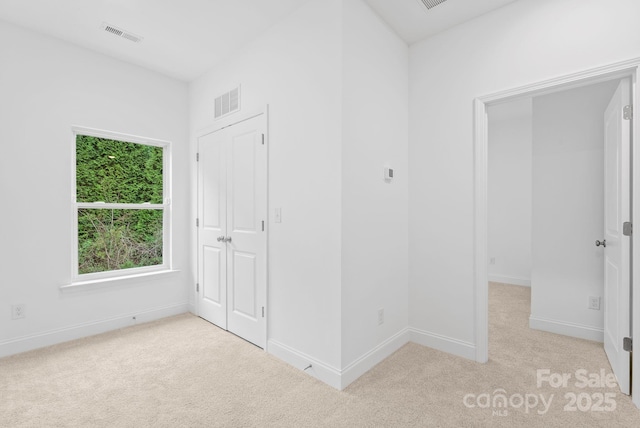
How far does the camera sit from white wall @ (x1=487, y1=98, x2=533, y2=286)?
5.12m

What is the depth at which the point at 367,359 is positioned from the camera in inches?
93.4

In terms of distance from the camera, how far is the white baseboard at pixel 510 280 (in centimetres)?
504

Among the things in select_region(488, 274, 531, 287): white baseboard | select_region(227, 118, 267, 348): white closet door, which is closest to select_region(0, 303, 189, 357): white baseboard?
select_region(227, 118, 267, 348): white closet door

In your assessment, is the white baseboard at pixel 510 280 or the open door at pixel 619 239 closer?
the open door at pixel 619 239

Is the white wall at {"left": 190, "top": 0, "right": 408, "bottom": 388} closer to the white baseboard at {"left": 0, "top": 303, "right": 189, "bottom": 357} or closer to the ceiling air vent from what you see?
the ceiling air vent

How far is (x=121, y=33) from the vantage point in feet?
9.21

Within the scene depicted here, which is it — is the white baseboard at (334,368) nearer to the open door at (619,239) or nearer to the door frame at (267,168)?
the door frame at (267,168)

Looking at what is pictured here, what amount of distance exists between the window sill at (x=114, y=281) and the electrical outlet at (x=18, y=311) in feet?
0.95

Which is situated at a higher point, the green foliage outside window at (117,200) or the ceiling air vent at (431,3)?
the ceiling air vent at (431,3)

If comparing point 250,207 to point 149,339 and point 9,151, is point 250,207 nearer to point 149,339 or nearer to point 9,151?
point 149,339

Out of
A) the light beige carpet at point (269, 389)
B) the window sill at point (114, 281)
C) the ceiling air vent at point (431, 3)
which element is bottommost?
the light beige carpet at point (269, 389)

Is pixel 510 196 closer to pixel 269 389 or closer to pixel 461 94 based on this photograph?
pixel 461 94

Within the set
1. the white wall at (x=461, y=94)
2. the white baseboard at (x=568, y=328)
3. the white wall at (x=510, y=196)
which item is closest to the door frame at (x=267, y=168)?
the white wall at (x=461, y=94)

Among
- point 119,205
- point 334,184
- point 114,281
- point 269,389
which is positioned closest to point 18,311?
point 114,281
